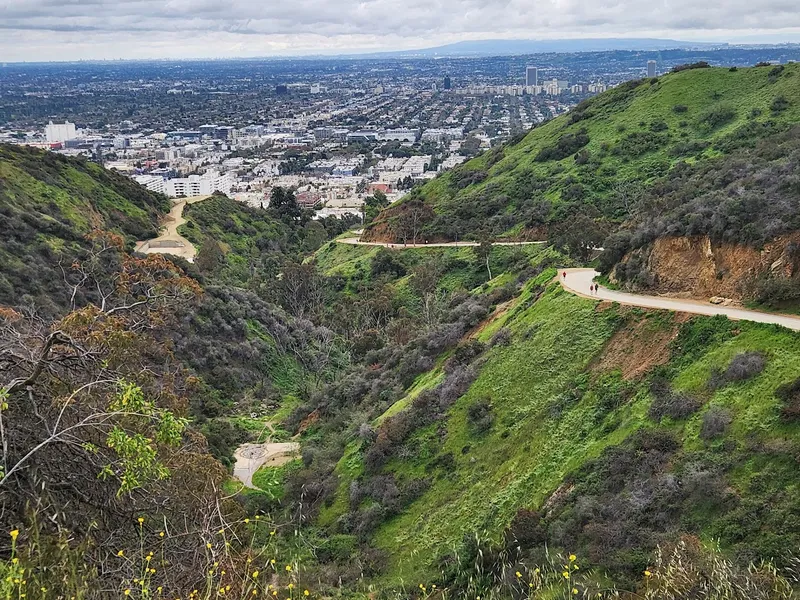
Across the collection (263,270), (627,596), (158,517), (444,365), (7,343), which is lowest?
(263,270)

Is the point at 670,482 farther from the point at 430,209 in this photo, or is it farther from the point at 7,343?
the point at 430,209

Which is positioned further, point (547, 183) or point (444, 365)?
point (547, 183)

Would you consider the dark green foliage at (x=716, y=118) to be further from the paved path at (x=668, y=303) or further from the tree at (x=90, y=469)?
the tree at (x=90, y=469)

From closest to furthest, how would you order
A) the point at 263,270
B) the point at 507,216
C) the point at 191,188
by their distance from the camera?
the point at 507,216
the point at 263,270
the point at 191,188

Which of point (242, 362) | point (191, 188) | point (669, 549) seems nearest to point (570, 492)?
point (669, 549)

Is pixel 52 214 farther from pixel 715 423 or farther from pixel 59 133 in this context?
pixel 59 133
